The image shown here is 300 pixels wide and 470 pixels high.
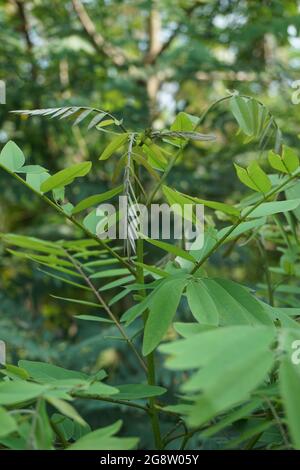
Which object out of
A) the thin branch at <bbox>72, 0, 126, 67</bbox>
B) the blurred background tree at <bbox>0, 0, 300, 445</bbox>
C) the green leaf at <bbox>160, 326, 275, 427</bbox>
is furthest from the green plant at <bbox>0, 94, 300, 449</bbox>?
the thin branch at <bbox>72, 0, 126, 67</bbox>

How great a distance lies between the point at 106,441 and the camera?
0.31m

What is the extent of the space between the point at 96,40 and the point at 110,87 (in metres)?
0.20

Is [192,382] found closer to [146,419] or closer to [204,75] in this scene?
[146,419]

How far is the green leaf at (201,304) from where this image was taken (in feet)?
1.24

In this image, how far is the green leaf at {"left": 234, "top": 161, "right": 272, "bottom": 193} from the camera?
0.42 m

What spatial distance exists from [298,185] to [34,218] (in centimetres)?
203

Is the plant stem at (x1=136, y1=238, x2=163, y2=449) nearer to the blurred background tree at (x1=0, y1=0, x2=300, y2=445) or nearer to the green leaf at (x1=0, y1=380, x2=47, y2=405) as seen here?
the green leaf at (x1=0, y1=380, x2=47, y2=405)

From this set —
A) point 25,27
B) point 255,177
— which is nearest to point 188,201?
point 255,177

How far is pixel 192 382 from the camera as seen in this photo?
25cm

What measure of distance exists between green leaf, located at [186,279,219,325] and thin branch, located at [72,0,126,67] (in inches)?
66.1

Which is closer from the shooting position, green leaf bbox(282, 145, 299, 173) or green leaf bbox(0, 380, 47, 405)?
green leaf bbox(0, 380, 47, 405)

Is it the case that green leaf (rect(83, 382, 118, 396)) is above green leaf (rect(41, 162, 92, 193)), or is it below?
below

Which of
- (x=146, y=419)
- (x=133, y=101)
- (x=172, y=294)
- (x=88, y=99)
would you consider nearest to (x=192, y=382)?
(x=172, y=294)

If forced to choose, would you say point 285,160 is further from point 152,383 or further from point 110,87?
point 110,87
